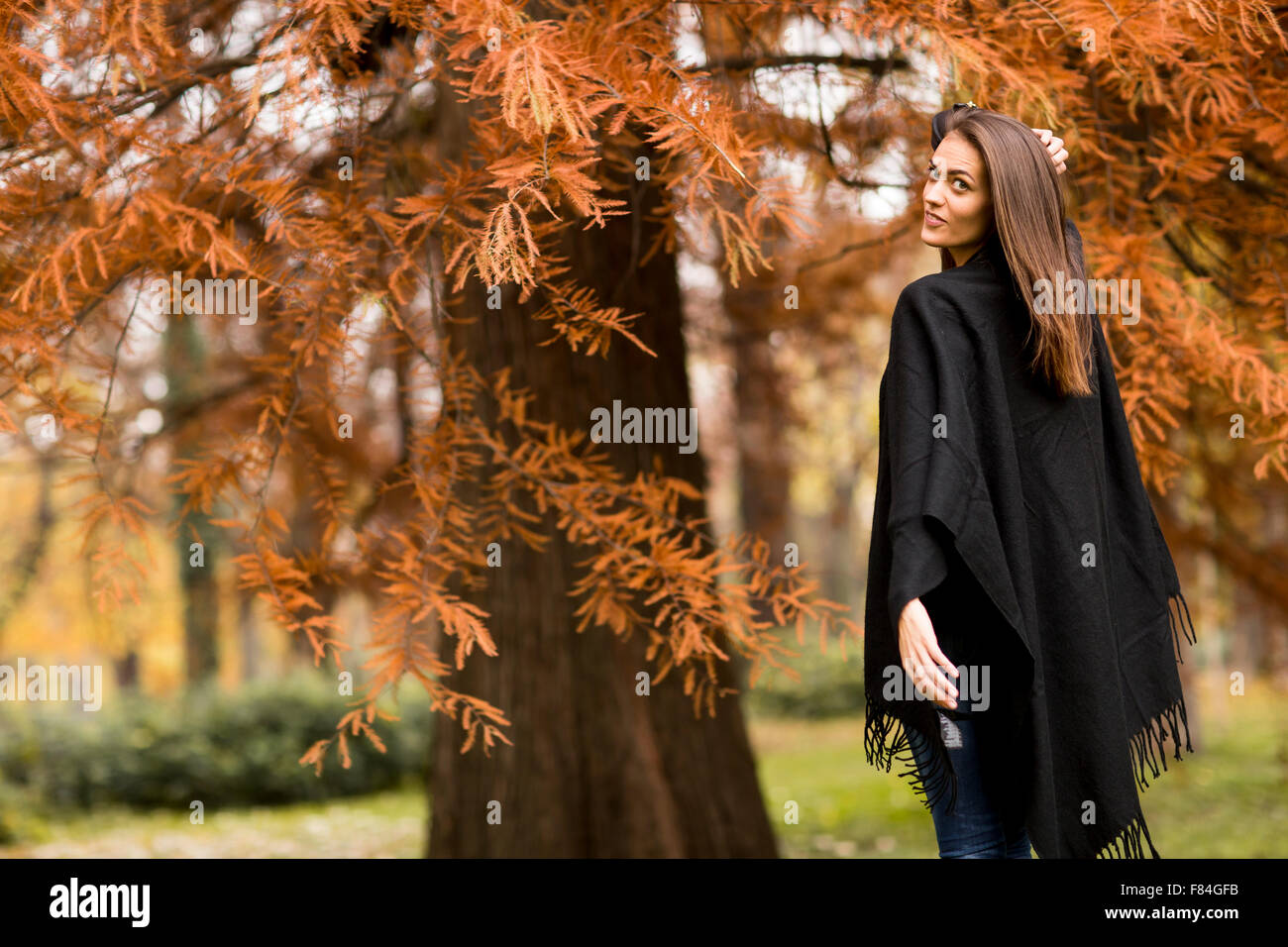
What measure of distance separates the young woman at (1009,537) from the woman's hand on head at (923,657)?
0.17 ft

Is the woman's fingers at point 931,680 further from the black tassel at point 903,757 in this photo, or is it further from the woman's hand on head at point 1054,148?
the woman's hand on head at point 1054,148

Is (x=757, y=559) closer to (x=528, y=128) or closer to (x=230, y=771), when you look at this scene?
(x=528, y=128)

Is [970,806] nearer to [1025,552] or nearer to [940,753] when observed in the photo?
[940,753]

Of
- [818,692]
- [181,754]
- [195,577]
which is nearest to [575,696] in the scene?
[181,754]

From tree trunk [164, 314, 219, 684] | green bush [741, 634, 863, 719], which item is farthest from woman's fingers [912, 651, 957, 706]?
green bush [741, 634, 863, 719]

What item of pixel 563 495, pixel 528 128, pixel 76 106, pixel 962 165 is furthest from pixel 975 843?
pixel 76 106

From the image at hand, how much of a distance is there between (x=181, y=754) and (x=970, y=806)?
9.24 metres

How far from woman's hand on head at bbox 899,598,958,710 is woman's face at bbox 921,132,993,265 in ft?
2.65

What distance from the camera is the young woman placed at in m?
1.88

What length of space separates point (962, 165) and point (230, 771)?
366 inches

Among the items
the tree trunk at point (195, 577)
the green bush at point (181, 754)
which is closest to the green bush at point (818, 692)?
the green bush at point (181, 754)

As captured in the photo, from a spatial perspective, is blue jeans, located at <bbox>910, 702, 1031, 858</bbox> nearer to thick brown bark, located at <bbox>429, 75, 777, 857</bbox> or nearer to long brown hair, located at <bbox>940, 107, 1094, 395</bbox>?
long brown hair, located at <bbox>940, 107, 1094, 395</bbox>

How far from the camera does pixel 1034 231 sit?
2.02 metres

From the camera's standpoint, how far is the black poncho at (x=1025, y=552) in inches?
73.1
